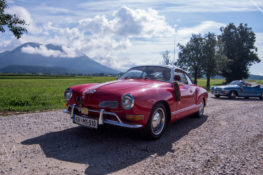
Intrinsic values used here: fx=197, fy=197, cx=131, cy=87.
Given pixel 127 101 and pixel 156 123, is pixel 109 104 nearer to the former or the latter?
pixel 127 101

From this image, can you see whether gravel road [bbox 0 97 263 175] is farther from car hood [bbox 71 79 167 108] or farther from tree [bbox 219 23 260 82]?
tree [bbox 219 23 260 82]

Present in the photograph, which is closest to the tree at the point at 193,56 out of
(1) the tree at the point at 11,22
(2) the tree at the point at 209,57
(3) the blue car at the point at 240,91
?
(2) the tree at the point at 209,57

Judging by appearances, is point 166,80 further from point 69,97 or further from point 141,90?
point 69,97

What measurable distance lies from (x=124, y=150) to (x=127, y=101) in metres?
0.87

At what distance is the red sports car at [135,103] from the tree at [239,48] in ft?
136

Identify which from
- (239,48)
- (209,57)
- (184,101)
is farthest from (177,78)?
(239,48)

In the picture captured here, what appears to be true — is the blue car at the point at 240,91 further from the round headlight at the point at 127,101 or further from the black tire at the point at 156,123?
the round headlight at the point at 127,101

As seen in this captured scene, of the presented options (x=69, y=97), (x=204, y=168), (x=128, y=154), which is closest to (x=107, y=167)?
(x=128, y=154)

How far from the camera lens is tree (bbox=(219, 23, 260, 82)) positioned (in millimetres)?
41562

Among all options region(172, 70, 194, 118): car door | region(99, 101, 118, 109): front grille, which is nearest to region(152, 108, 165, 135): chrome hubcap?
region(172, 70, 194, 118): car door

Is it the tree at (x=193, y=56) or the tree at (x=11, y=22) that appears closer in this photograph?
the tree at (x=11, y=22)

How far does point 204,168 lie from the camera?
285 cm

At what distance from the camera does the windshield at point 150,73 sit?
4.88 meters

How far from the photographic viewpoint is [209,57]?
28234mm
